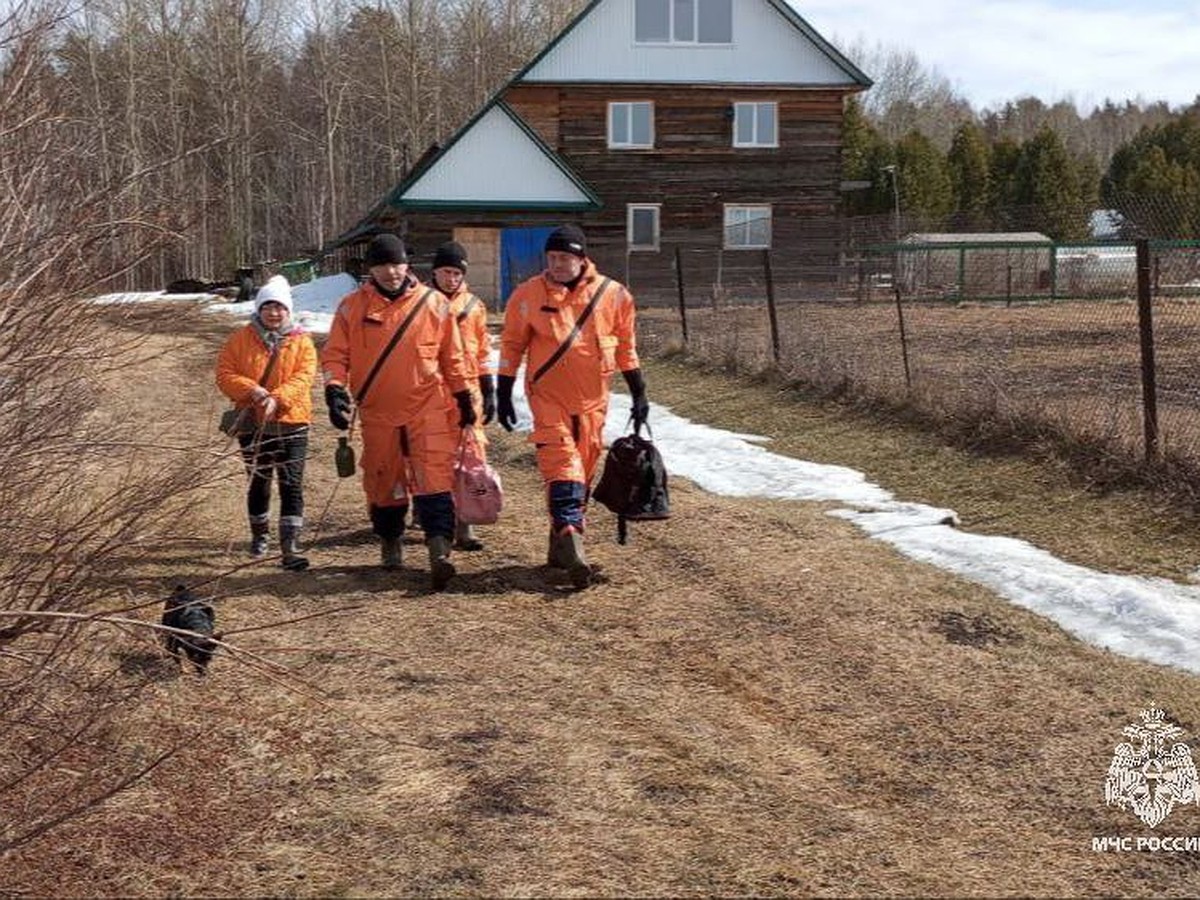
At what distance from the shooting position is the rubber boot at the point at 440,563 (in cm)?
639

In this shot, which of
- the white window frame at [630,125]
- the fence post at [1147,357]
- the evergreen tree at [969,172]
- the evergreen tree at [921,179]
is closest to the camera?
the fence post at [1147,357]

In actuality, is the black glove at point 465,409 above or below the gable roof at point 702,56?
below

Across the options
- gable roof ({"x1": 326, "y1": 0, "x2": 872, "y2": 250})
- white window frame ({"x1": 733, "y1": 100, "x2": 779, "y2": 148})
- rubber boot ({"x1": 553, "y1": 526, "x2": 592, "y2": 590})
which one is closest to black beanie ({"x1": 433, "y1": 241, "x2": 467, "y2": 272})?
rubber boot ({"x1": 553, "y1": 526, "x2": 592, "y2": 590})

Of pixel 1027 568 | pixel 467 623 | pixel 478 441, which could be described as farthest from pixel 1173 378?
pixel 467 623

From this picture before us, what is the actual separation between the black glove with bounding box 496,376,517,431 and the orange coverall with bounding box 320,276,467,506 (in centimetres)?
26

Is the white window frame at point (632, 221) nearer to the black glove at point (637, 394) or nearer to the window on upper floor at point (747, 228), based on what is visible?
Answer: the window on upper floor at point (747, 228)

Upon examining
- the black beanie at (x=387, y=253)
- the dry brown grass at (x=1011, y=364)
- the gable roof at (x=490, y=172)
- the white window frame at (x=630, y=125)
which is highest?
the white window frame at (x=630, y=125)

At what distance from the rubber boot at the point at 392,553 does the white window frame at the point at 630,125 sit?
26.6m

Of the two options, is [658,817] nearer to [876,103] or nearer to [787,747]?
[787,747]

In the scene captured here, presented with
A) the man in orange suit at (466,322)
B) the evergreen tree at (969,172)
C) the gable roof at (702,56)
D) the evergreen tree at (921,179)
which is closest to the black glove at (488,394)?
the man in orange suit at (466,322)

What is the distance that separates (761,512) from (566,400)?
2.20 m

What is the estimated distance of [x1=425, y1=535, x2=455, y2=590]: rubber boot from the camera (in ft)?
21.0

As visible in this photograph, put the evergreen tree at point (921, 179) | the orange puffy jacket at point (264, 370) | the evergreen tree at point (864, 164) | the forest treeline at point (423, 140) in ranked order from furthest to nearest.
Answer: the evergreen tree at point (864, 164) → the evergreen tree at point (921, 179) → the forest treeline at point (423, 140) → the orange puffy jacket at point (264, 370)

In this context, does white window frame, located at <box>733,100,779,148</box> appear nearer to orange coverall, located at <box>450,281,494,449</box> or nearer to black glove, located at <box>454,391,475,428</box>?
orange coverall, located at <box>450,281,494,449</box>
